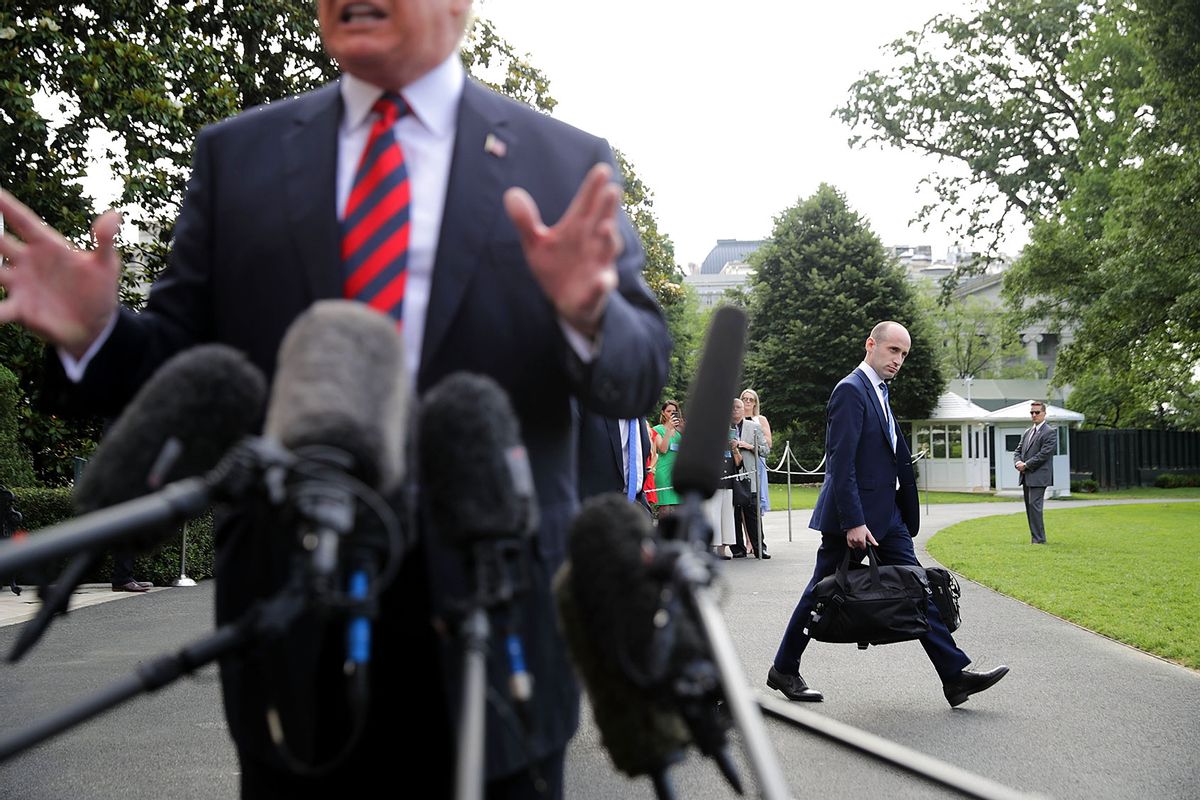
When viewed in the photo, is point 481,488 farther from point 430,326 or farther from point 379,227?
point 379,227

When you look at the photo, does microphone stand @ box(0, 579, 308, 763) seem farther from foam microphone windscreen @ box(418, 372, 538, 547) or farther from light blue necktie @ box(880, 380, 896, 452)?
light blue necktie @ box(880, 380, 896, 452)

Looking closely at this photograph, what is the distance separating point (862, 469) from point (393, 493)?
7.14 meters

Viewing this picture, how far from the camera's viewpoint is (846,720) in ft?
25.2

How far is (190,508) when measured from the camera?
143 cm

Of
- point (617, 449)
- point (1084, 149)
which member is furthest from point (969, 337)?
point (617, 449)

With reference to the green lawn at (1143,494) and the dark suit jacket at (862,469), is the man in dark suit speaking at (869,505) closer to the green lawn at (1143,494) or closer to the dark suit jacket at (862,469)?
the dark suit jacket at (862,469)

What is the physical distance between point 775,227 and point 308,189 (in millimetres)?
53349

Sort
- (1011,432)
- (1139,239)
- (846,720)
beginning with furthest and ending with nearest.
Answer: (1011,432), (1139,239), (846,720)

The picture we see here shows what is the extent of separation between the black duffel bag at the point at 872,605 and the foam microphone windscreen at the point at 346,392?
673 centimetres

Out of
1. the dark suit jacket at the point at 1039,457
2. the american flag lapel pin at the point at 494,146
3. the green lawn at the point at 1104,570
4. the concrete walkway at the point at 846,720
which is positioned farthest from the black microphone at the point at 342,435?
the dark suit jacket at the point at 1039,457

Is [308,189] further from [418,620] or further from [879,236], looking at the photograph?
[879,236]

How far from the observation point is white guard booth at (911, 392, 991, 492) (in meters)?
51.7

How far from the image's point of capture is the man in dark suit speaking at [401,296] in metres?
1.95

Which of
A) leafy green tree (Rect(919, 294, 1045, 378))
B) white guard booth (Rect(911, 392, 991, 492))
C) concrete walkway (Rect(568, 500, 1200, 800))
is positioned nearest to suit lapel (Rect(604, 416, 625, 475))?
concrete walkway (Rect(568, 500, 1200, 800))
